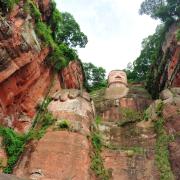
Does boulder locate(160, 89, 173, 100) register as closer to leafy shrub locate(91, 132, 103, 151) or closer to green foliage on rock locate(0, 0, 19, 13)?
leafy shrub locate(91, 132, 103, 151)

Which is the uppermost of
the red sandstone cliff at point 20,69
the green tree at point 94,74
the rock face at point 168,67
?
the green tree at point 94,74

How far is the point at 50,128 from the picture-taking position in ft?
62.4

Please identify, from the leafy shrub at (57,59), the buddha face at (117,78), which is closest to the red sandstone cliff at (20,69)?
the leafy shrub at (57,59)

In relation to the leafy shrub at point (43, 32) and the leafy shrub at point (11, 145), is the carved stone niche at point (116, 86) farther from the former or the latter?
the leafy shrub at point (11, 145)

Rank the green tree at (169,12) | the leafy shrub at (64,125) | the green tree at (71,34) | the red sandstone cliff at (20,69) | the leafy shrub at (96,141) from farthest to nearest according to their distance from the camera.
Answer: the green tree at (169,12), the green tree at (71,34), the leafy shrub at (96,141), the leafy shrub at (64,125), the red sandstone cliff at (20,69)

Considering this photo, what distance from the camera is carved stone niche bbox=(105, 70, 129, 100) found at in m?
32.9

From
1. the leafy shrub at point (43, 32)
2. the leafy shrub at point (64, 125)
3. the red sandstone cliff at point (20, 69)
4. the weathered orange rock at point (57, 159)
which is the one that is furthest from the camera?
the leafy shrub at point (43, 32)

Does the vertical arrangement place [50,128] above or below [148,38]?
below

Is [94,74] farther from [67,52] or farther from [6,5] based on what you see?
[6,5]

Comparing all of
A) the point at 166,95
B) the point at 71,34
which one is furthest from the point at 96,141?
the point at 71,34

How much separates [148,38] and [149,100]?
14.3m

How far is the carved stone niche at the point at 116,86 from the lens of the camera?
3288 centimetres

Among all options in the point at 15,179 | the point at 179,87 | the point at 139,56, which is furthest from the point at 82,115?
the point at 139,56

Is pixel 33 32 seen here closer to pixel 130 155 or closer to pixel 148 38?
pixel 130 155
